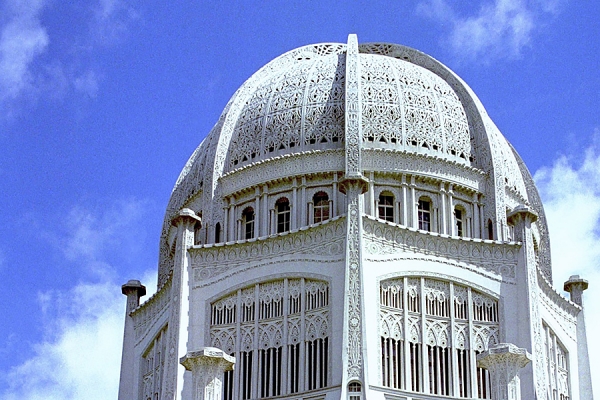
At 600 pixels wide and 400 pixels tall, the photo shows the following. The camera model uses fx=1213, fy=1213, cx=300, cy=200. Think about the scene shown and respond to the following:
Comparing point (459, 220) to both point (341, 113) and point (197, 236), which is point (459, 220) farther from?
point (197, 236)

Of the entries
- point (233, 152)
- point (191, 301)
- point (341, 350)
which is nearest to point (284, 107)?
point (233, 152)

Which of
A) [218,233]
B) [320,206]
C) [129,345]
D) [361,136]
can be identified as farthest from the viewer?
[218,233]

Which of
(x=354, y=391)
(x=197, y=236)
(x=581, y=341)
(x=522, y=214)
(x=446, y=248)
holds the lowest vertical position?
(x=354, y=391)

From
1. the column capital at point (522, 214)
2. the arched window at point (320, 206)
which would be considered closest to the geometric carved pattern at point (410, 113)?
the arched window at point (320, 206)

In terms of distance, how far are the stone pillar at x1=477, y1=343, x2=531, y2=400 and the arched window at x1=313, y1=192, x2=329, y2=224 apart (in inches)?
483

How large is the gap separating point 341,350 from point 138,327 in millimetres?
10157

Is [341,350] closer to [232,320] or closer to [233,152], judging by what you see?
[232,320]

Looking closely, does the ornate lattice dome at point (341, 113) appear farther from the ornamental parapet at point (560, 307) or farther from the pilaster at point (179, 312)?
the ornamental parapet at point (560, 307)

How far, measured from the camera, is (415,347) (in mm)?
39156

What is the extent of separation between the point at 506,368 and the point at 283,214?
13931mm

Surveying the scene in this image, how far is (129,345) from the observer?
147 ft

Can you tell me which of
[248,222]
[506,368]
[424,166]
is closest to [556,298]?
[424,166]

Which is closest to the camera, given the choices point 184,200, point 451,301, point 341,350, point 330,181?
point 341,350

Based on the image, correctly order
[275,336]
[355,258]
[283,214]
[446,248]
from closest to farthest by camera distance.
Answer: [355,258], [275,336], [446,248], [283,214]
